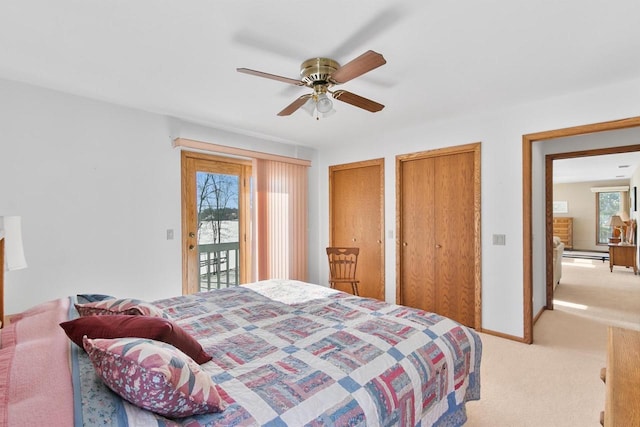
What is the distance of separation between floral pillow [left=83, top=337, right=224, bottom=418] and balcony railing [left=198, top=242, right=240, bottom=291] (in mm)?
2847

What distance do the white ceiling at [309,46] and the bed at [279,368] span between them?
162cm

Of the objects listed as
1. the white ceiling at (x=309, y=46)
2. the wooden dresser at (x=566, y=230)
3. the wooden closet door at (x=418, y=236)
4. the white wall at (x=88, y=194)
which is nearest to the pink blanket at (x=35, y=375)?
the white wall at (x=88, y=194)

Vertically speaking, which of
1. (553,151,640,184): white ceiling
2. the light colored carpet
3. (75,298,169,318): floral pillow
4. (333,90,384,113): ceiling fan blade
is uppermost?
(553,151,640,184): white ceiling

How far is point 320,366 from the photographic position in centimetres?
130

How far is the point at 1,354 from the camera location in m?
1.14

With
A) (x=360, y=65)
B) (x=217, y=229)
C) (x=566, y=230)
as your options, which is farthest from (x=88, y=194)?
(x=566, y=230)

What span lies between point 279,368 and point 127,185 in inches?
102

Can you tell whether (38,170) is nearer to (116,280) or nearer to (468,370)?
(116,280)

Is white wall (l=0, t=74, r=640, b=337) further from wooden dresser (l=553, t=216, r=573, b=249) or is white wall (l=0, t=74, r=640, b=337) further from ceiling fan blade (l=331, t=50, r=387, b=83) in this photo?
wooden dresser (l=553, t=216, r=573, b=249)

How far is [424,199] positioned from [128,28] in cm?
326

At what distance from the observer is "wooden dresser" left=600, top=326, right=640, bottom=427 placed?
805 millimetres

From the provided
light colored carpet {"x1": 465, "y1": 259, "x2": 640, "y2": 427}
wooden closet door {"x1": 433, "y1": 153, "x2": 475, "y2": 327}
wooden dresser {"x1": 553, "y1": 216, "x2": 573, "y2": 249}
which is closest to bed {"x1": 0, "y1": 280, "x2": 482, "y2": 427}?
light colored carpet {"x1": 465, "y1": 259, "x2": 640, "y2": 427}

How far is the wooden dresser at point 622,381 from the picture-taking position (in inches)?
31.7

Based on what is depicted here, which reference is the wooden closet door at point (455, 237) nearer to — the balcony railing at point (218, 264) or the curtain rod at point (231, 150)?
the curtain rod at point (231, 150)
